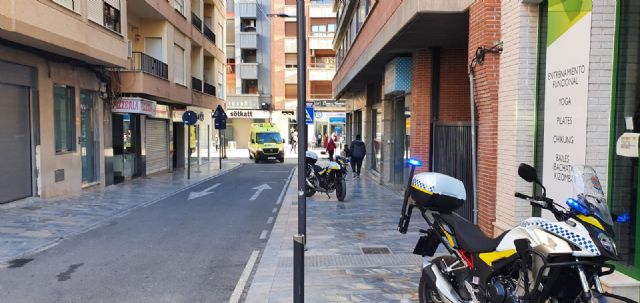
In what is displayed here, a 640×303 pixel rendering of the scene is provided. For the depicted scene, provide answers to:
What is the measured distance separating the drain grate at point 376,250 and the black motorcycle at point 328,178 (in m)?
5.37

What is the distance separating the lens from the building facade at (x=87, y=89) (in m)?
11.2

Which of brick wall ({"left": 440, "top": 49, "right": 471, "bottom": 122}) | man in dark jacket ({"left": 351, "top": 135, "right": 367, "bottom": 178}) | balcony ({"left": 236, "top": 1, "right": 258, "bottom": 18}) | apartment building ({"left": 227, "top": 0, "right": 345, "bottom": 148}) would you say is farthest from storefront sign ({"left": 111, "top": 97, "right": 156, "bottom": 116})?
balcony ({"left": 236, "top": 1, "right": 258, "bottom": 18})

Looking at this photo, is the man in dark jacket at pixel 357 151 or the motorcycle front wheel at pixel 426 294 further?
the man in dark jacket at pixel 357 151

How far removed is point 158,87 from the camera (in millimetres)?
17969

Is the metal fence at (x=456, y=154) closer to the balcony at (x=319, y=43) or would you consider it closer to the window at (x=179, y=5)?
the window at (x=179, y=5)

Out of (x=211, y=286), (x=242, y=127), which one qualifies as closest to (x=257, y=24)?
Result: (x=242, y=127)

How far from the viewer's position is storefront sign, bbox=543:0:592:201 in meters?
5.05

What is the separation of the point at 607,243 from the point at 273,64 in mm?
47195

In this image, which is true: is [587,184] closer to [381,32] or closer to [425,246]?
[425,246]

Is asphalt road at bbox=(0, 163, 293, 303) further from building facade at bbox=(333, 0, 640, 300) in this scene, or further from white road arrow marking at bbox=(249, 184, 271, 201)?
building facade at bbox=(333, 0, 640, 300)

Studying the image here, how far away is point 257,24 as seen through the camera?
47500 mm

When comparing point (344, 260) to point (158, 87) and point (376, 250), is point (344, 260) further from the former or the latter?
point (158, 87)

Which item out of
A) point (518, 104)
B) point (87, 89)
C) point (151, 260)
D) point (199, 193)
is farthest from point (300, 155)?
point (87, 89)

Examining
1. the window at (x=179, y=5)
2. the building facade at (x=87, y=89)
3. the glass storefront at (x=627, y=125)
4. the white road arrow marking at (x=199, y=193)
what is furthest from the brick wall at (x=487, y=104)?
the window at (x=179, y=5)
